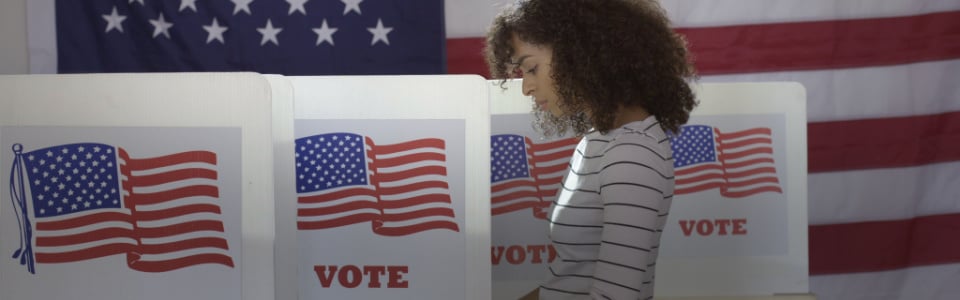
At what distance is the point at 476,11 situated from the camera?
8.09ft

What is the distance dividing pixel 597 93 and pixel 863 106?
4.95 ft

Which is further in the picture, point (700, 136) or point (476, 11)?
point (476, 11)

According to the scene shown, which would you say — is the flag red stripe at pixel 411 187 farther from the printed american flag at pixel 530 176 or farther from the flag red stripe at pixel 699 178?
the flag red stripe at pixel 699 178

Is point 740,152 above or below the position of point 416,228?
above

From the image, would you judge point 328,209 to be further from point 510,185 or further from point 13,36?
point 13,36

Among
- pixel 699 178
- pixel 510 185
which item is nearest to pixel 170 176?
pixel 510 185

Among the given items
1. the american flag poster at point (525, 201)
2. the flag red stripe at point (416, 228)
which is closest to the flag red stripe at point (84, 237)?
the flag red stripe at point (416, 228)

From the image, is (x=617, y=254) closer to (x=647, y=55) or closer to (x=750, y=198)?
(x=647, y=55)

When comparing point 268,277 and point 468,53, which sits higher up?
point 468,53

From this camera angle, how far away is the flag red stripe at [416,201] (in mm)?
1471

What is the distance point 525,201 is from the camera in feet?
5.78

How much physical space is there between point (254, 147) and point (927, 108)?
1940 mm

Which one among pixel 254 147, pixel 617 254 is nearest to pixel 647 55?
pixel 617 254

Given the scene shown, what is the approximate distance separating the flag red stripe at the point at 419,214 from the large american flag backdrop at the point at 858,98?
1.03 metres
